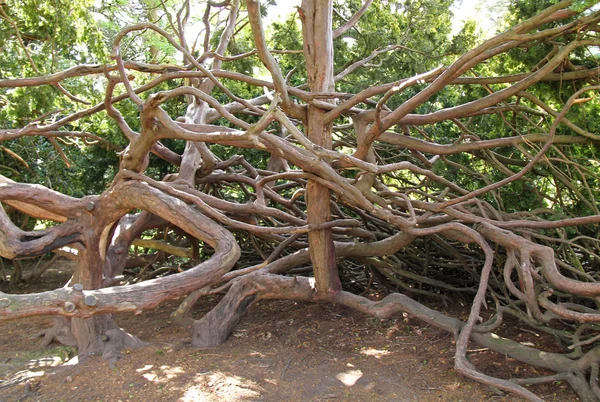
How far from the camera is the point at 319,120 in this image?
4.81 m

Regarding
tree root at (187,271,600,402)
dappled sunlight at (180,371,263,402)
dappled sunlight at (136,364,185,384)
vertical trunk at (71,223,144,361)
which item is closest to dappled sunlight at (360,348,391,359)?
tree root at (187,271,600,402)

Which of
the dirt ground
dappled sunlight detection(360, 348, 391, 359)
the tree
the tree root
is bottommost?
dappled sunlight detection(360, 348, 391, 359)

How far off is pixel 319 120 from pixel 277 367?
6.85 feet

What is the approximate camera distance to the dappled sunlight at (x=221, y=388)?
3730 millimetres

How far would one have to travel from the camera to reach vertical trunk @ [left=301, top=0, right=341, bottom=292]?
186 inches

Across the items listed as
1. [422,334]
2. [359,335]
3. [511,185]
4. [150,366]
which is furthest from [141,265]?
[511,185]

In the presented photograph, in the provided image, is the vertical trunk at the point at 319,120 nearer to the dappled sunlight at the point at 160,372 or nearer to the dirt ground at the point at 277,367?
the dirt ground at the point at 277,367

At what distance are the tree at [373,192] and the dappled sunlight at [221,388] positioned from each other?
2.38ft

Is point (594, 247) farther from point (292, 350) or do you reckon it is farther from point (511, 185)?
point (292, 350)

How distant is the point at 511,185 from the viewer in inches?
214

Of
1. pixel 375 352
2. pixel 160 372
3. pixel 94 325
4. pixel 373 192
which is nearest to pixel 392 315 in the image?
pixel 375 352

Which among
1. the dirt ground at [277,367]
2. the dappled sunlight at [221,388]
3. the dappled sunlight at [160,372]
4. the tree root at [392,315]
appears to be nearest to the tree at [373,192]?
the tree root at [392,315]

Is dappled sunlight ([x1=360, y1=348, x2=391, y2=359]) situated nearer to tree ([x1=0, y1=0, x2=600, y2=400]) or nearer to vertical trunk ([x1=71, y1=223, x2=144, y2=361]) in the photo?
tree ([x1=0, y1=0, x2=600, y2=400])

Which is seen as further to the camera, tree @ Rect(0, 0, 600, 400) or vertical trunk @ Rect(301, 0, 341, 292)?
vertical trunk @ Rect(301, 0, 341, 292)
